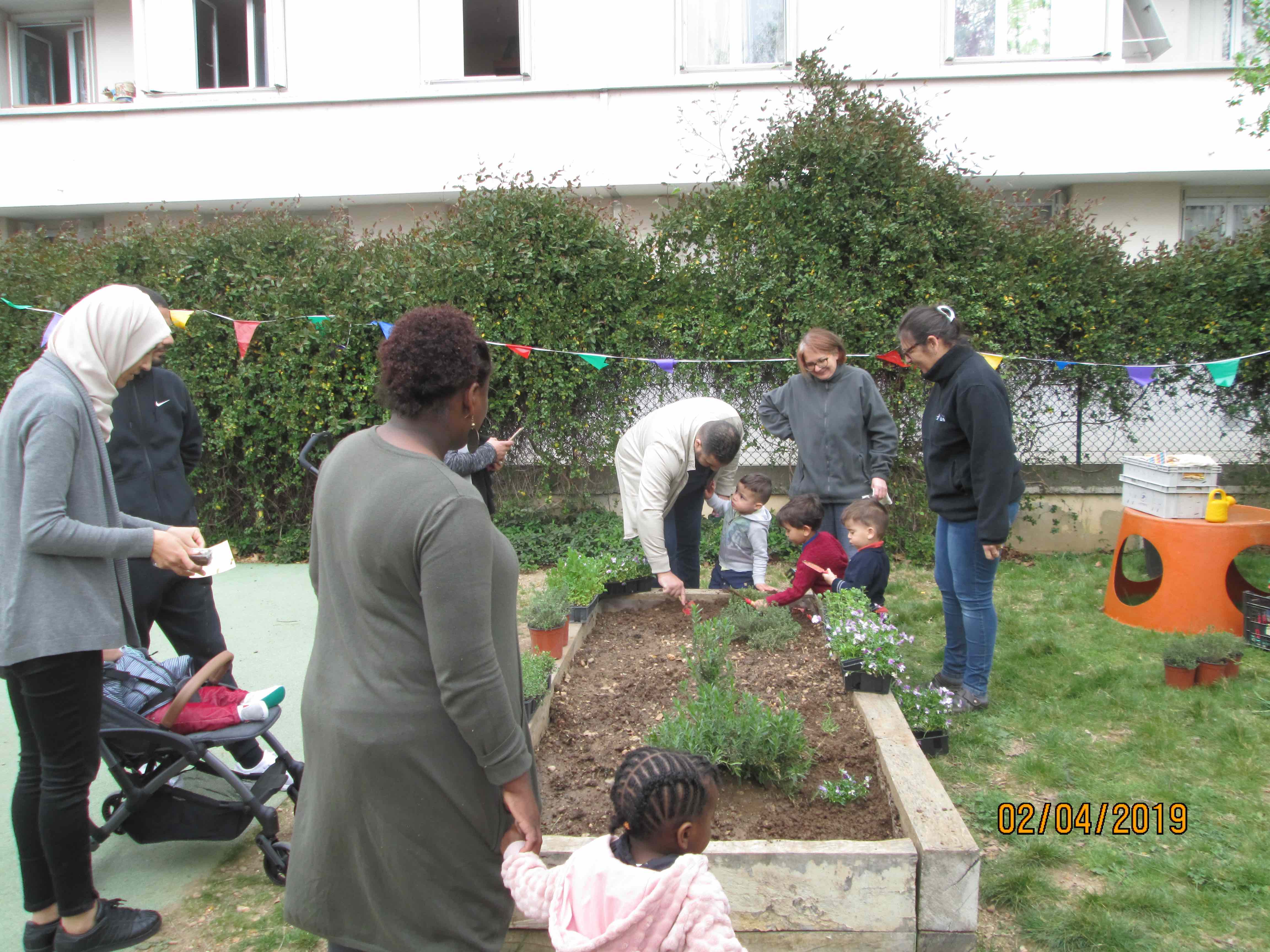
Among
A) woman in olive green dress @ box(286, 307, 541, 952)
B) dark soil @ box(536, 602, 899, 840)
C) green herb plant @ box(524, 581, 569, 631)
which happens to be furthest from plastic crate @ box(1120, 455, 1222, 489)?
woman in olive green dress @ box(286, 307, 541, 952)

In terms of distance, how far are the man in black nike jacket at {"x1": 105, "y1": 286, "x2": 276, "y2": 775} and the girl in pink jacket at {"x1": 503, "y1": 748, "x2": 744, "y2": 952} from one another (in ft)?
7.11

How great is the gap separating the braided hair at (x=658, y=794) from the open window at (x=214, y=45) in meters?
11.9

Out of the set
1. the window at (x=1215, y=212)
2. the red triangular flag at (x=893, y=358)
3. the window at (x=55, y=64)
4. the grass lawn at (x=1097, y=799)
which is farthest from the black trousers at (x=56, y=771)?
the window at (x=55, y=64)

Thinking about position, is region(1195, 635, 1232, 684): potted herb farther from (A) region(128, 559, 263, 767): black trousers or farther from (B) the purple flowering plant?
(A) region(128, 559, 263, 767): black trousers

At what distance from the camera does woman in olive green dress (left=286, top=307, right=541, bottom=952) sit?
1659 mm

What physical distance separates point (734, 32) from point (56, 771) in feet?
35.5

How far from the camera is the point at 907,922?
264cm

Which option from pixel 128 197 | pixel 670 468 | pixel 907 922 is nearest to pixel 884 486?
pixel 670 468

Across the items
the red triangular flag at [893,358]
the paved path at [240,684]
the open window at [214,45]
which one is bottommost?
the paved path at [240,684]

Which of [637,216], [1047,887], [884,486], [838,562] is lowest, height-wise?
[1047,887]

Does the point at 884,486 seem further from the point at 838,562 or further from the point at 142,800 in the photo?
the point at 142,800

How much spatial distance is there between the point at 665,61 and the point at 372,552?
33.9ft
